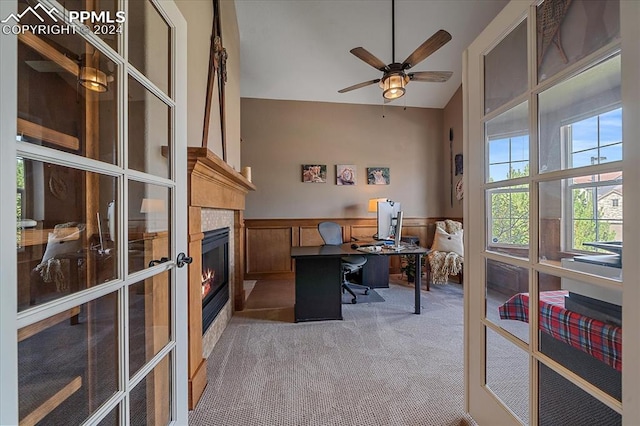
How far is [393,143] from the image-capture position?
4777mm

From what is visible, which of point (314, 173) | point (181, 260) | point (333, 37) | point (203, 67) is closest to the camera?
point (181, 260)

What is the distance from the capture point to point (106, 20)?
0.83 metres

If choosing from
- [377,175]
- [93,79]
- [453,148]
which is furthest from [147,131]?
[453,148]

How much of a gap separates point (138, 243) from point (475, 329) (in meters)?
1.47

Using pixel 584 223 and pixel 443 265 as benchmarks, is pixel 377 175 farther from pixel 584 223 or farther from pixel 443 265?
pixel 584 223

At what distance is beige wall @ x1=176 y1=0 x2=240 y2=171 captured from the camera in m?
1.66

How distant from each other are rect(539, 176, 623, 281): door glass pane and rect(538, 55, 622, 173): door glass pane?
0.20ft

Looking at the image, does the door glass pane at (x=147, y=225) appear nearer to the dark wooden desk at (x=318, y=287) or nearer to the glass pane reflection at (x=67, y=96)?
the glass pane reflection at (x=67, y=96)

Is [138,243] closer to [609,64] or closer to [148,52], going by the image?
[148,52]

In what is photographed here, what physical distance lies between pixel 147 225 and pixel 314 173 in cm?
364

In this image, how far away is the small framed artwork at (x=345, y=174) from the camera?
4.62 metres

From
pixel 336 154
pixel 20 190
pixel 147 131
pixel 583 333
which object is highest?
pixel 336 154

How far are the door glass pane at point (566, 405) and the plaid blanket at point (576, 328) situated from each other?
0.12 meters

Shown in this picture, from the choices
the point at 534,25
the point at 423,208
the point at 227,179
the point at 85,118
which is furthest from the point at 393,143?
the point at 85,118
